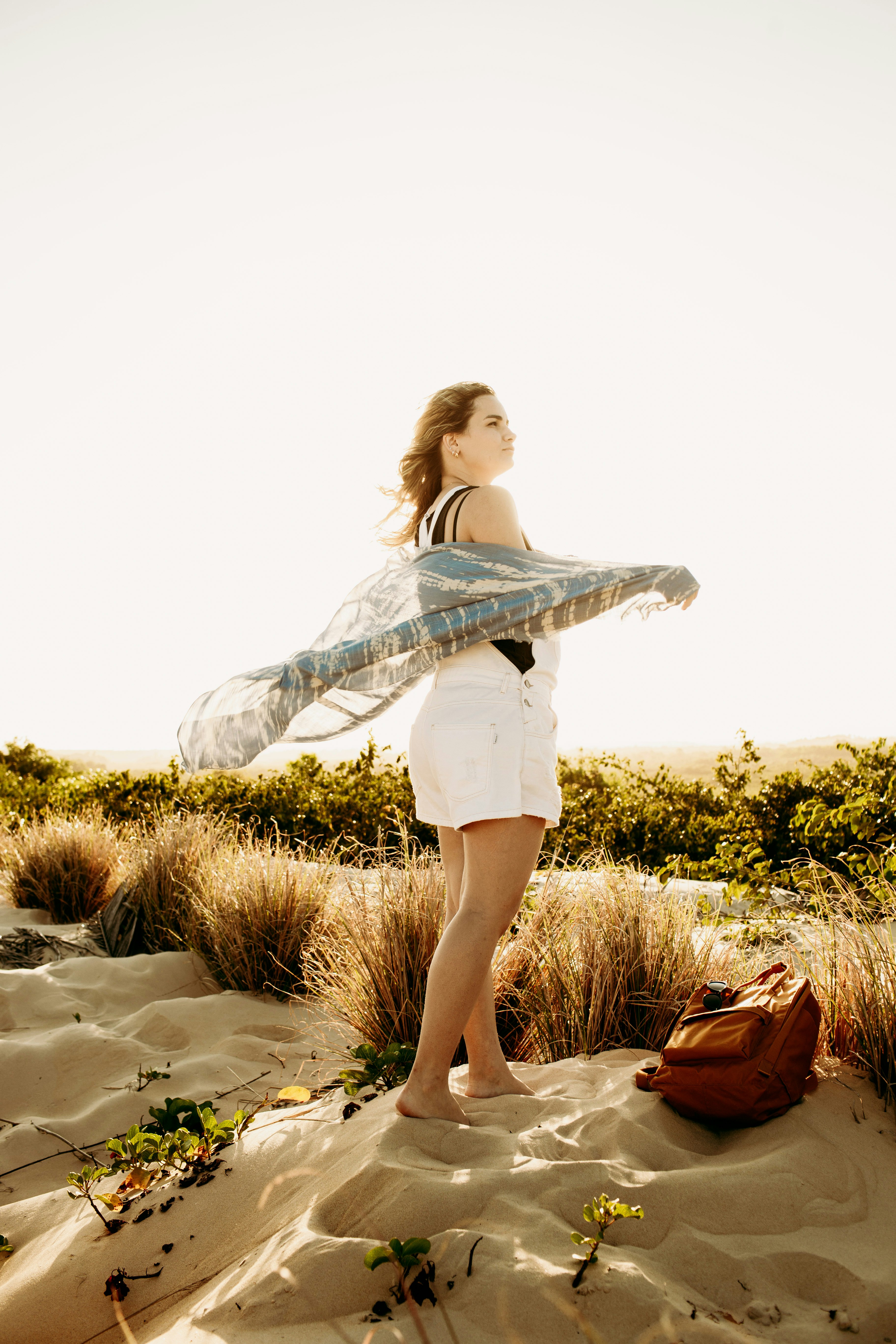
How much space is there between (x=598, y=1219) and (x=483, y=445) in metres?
2.10

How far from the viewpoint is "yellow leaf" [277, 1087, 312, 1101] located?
2.67 m

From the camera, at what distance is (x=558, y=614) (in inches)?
97.3

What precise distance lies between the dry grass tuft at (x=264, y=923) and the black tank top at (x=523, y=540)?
233 centimetres

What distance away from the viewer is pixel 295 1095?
2.68m

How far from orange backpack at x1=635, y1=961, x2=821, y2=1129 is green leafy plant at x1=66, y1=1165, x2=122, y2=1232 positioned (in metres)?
1.44

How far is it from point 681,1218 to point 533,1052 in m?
1.34

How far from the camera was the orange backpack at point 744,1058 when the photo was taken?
6.86ft

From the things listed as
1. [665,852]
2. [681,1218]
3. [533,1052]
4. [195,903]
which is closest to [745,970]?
[533,1052]

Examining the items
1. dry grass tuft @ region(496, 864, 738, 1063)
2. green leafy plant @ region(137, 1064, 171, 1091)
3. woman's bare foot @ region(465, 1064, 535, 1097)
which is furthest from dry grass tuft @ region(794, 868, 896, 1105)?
green leafy plant @ region(137, 1064, 171, 1091)

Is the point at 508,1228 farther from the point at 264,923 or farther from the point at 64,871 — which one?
the point at 64,871

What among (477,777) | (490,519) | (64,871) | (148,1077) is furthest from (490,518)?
(64,871)

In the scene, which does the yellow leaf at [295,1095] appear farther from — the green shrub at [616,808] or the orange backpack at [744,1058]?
the green shrub at [616,808]

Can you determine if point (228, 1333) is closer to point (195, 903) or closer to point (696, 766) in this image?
point (195, 903)

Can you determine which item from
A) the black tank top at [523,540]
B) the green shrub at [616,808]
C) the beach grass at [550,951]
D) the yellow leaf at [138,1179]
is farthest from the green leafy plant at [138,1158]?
the green shrub at [616,808]
